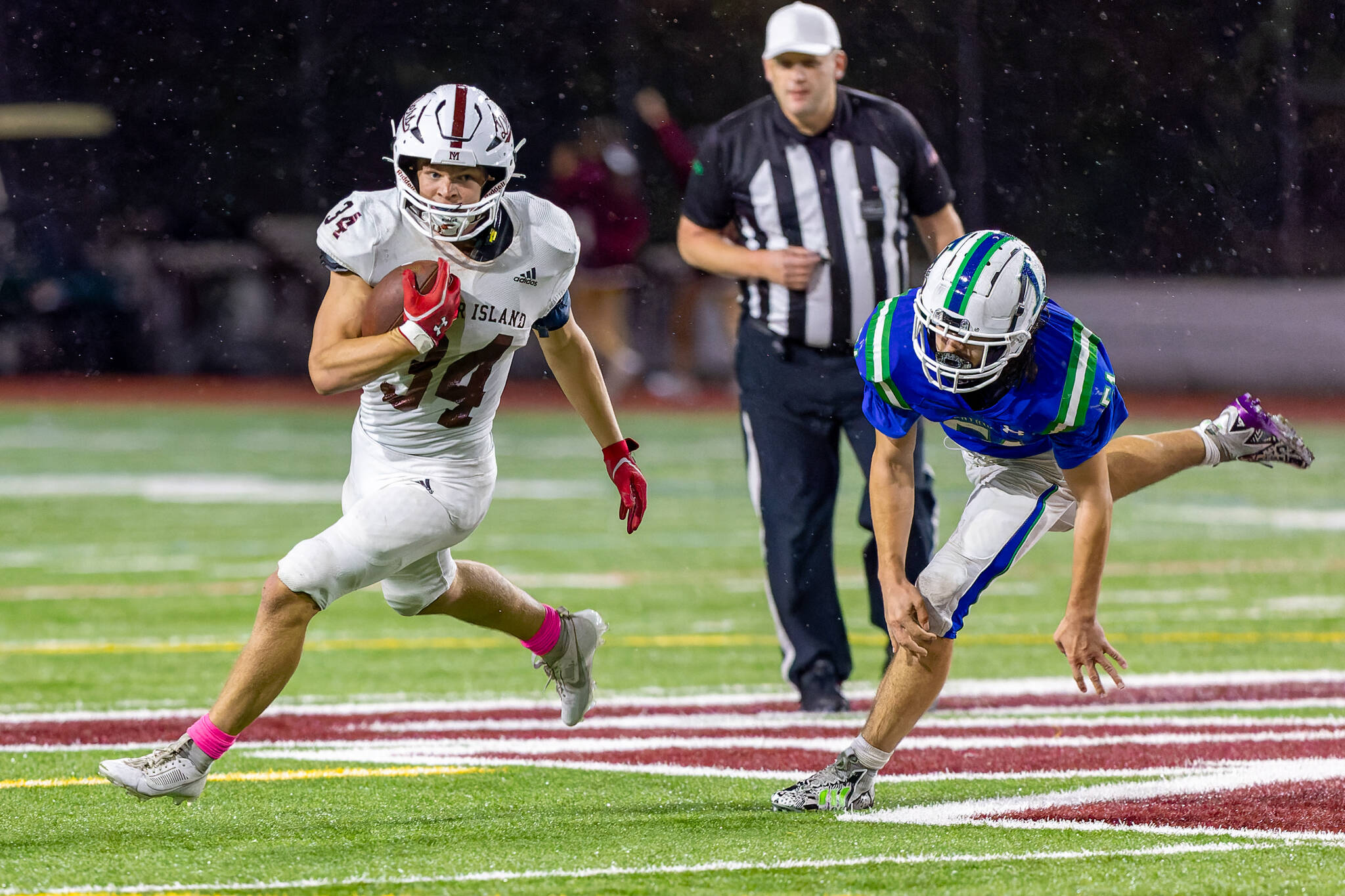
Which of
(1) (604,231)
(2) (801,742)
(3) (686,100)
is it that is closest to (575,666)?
(2) (801,742)

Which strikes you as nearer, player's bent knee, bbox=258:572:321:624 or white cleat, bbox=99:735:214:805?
white cleat, bbox=99:735:214:805

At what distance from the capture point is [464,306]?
4.02 metres

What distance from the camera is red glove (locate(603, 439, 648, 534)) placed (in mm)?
4469

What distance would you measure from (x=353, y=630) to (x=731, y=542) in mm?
2586

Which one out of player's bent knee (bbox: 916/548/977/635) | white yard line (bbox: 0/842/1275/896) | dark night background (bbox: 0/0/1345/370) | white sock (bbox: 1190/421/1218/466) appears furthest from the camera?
dark night background (bbox: 0/0/1345/370)

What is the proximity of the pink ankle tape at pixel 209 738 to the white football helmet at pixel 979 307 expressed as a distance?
4.79ft

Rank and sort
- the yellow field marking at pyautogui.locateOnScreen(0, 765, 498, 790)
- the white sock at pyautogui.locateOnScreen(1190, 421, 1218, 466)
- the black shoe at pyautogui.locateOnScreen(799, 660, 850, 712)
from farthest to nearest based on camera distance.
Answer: the black shoe at pyautogui.locateOnScreen(799, 660, 850, 712), the white sock at pyautogui.locateOnScreen(1190, 421, 1218, 466), the yellow field marking at pyautogui.locateOnScreen(0, 765, 498, 790)

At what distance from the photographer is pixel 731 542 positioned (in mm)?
9344

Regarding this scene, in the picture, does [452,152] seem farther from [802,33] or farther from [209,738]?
[802,33]

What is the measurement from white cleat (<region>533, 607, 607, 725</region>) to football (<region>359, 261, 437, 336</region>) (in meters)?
1.00

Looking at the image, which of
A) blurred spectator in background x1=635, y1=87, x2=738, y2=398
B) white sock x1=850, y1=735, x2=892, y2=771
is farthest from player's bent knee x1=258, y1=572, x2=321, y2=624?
blurred spectator in background x1=635, y1=87, x2=738, y2=398

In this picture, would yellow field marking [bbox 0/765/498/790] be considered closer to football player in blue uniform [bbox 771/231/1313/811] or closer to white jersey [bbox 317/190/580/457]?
white jersey [bbox 317/190/580/457]

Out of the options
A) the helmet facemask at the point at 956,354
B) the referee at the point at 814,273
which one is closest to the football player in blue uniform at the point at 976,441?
the helmet facemask at the point at 956,354

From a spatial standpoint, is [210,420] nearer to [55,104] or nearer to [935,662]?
[55,104]
